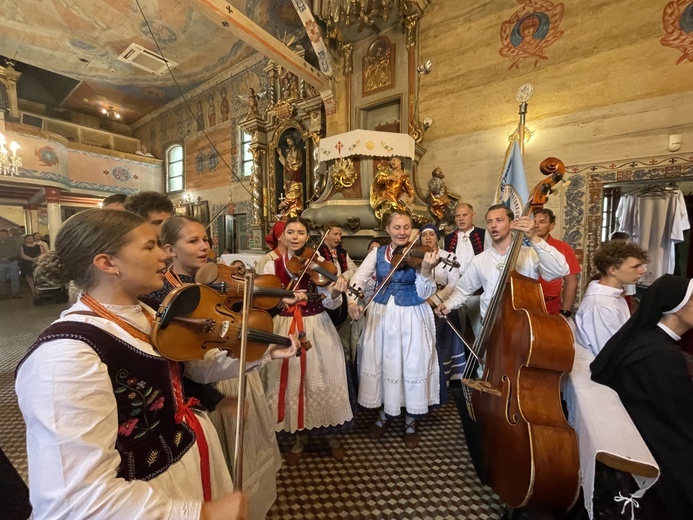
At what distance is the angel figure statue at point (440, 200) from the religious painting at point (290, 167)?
3.34 m

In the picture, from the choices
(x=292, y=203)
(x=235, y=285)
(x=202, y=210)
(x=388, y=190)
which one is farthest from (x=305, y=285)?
(x=202, y=210)

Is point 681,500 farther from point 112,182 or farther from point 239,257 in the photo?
point 112,182

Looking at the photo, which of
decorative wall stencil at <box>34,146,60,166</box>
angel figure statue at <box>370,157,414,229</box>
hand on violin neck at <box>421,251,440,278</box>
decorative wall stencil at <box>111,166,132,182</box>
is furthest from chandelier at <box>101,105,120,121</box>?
hand on violin neck at <box>421,251,440,278</box>

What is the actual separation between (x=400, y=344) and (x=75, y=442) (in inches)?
78.4

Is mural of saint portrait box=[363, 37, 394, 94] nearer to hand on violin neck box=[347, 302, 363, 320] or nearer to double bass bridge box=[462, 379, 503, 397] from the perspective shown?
hand on violin neck box=[347, 302, 363, 320]

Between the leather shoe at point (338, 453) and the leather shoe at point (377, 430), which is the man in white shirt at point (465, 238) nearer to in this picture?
the leather shoe at point (377, 430)

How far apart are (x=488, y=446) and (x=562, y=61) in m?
→ 5.09

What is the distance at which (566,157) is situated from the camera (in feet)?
13.3

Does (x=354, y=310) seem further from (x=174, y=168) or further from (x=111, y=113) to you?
(x=111, y=113)

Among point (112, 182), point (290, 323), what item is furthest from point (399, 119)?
point (112, 182)

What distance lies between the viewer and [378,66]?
18.8 ft

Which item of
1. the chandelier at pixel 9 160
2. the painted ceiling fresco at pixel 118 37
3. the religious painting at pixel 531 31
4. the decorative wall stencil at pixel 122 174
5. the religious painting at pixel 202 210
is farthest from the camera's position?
the decorative wall stencil at pixel 122 174

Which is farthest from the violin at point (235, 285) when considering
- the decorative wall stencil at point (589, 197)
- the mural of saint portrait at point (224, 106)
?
the mural of saint portrait at point (224, 106)

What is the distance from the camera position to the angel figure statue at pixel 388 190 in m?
4.50
